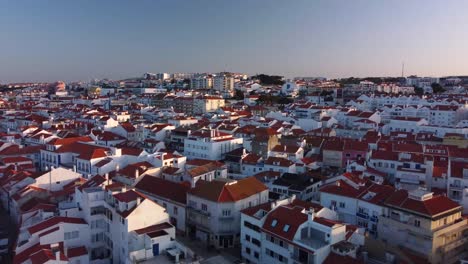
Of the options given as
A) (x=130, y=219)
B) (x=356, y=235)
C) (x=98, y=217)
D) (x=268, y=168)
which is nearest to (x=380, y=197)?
(x=356, y=235)

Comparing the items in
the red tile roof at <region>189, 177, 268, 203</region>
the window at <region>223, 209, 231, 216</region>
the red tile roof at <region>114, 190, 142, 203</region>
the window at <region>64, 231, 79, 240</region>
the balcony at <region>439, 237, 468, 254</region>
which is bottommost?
the balcony at <region>439, 237, 468, 254</region>

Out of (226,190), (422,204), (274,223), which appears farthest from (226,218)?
(422,204)

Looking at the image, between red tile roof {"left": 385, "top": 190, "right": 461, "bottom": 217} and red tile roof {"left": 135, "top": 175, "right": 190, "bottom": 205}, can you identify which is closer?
red tile roof {"left": 385, "top": 190, "right": 461, "bottom": 217}

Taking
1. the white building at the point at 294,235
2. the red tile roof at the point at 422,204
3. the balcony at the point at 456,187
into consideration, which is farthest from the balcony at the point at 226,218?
the balcony at the point at 456,187

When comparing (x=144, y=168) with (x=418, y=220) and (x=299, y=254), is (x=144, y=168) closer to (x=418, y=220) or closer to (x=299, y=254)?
(x=299, y=254)

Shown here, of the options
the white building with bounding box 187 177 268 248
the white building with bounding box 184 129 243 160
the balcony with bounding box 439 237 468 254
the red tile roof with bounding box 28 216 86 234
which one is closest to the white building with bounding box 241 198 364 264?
the white building with bounding box 187 177 268 248

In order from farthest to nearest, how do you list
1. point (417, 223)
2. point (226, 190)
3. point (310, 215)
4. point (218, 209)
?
point (226, 190), point (218, 209), point (417, 223), point (310, 215)

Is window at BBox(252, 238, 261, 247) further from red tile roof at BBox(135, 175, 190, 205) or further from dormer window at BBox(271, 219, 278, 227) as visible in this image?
red tile roof at BBox(135, 175, 190, 205)

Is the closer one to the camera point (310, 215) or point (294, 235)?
point (294, 235)

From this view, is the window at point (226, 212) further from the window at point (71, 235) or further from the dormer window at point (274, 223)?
the window at point (71, 235)

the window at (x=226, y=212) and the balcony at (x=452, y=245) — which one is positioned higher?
the window at (x=226, y=212)

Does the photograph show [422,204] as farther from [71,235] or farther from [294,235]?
[71,235]
